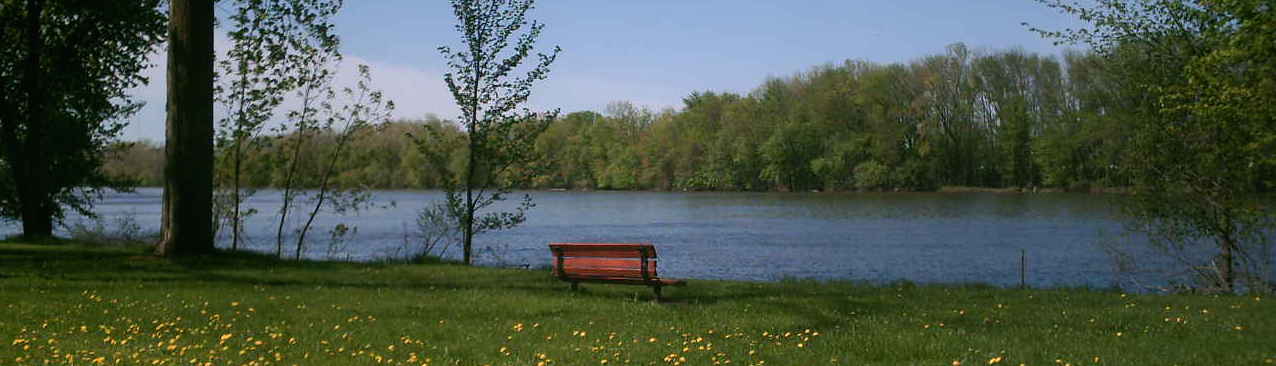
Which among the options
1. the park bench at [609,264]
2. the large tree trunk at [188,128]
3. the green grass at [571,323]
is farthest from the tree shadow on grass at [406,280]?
the large tree trunk at [188,128]

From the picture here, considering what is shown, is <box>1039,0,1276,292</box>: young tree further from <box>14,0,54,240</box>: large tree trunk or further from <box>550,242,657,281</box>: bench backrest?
<box>14,0,54,240</box>: large tree trunk

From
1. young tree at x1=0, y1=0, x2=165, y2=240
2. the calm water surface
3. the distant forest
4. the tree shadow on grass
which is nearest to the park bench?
the tree shadow on grass

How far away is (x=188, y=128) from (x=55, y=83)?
7914 mm

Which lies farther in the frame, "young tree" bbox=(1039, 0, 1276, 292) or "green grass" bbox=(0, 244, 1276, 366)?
"young tree" bbox=(1039, 0, 1276, 292)

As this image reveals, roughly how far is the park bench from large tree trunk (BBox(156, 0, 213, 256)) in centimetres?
658

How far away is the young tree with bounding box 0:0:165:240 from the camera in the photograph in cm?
1992

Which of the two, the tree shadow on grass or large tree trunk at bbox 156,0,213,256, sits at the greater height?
large tree trunk at bbox 156,0,213,256

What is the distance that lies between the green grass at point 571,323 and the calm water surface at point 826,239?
7.88 metres

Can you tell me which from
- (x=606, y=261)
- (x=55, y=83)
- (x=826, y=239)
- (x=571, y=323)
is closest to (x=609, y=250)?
(x=606, y=261)

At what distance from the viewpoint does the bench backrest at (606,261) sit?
11469mm

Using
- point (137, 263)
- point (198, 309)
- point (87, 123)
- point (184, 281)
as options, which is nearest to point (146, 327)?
point (198, 309)

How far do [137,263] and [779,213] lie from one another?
42.9 m

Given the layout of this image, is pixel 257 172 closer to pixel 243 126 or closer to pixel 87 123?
pixel 243 126

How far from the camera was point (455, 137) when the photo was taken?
21.2 metres
